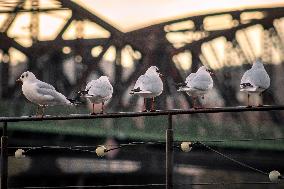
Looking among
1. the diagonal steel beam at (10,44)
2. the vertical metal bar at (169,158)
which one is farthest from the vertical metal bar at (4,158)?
the diagonal steel beam at (10,44)

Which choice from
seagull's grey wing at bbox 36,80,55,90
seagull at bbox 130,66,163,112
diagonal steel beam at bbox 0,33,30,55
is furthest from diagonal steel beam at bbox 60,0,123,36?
seagull at bbox 130,66,163,112

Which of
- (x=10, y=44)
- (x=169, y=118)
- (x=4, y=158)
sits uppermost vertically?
(x=10, y=44)

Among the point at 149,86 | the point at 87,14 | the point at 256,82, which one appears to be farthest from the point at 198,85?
the point at 87,14

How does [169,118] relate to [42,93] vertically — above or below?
below

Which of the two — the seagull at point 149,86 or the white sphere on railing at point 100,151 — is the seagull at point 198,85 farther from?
the white sphere on railing at point 100,151

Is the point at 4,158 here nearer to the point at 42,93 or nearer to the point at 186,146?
the point at 186,146

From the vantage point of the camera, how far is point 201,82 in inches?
224

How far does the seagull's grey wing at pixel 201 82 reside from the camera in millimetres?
5664

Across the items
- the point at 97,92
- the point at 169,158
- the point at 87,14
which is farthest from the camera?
the point at 87,14

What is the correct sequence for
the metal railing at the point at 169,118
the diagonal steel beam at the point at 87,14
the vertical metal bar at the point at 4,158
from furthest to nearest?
1. the diagonal steel beam at the point at 87,14
2. the vertical metal bar at the point at 4,158
3. the metal railing at the point at 169,118

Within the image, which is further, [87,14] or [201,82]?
[87,14]

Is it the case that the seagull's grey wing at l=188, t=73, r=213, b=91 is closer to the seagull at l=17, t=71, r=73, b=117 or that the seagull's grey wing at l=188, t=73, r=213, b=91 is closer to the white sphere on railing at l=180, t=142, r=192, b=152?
the seagull at l=17, t=71, r=73, b=117

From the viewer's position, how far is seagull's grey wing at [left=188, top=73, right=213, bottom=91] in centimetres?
566

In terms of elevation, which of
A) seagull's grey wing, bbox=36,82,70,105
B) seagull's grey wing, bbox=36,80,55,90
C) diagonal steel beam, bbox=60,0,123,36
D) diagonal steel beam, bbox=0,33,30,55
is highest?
diagonal steel beam, bbox=60,0,123,36
